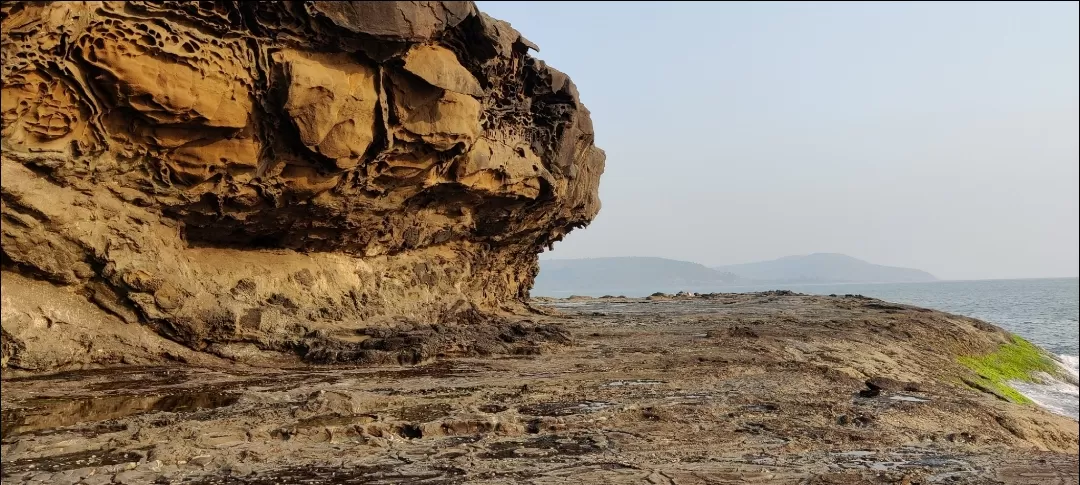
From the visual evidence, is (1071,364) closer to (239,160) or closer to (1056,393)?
(1056,393)

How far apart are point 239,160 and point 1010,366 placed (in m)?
23.0

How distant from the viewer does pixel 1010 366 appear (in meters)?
21.4

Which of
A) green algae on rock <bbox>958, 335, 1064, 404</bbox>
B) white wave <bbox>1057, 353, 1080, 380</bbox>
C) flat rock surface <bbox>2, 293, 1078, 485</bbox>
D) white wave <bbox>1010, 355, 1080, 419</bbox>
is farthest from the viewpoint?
white wave <bbox>1057, 353, 1080, 380</bbox>

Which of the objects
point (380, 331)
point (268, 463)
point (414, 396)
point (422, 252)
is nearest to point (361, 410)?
point (414, 396)

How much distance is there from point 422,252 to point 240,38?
8469mm

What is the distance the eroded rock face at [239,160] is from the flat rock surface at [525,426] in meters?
1.78

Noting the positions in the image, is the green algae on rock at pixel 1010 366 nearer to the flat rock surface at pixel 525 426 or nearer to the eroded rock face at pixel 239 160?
the flat rock surface at pixel 525 426

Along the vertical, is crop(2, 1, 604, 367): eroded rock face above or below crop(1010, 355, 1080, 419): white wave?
above

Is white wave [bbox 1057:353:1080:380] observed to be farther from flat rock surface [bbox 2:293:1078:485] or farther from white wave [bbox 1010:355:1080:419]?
flat rock surface [bbox 2:293:1078:485]

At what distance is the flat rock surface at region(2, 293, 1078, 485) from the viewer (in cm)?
659

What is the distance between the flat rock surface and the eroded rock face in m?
1.78

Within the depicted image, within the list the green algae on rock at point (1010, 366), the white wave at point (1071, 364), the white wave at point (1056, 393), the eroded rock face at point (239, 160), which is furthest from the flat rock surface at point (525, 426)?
the white wave at point (1071, 364)

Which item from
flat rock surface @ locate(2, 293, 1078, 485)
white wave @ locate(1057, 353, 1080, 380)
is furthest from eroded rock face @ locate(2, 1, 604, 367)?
white wave @ locate(1057, 353, 1080, 380)

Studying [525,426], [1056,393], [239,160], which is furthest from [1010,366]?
[239,160]
